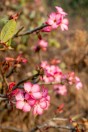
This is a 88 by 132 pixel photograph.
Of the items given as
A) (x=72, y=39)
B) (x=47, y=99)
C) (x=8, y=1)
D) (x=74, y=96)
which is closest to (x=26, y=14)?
(x=8, y=1)

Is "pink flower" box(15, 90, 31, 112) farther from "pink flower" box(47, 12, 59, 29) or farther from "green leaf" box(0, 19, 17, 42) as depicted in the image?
"pink flower" box(47, 12, 59, 29)

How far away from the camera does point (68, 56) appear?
366cm

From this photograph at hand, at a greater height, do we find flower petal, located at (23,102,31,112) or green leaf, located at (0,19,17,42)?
green leaf, located at (0,19,17,42)

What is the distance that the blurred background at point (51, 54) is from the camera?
2.71 meters

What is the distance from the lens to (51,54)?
3770 millimetres

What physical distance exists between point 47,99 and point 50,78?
336 millimetres

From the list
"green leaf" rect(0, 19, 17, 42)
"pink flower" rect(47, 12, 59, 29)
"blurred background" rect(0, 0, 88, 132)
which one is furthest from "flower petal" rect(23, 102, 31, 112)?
"blurred background" rect(0, 0, 88, 132)

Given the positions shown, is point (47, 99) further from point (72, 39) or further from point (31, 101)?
point (72, 39)

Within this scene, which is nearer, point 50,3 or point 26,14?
point 26,14

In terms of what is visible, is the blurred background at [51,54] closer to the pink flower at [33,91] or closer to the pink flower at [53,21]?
the pink flower at [53,21]

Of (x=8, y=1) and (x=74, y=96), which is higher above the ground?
(x=8, y=1)

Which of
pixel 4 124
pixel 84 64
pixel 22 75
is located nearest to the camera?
pixel 4 124

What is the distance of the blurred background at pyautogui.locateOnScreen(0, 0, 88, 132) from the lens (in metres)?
2.71

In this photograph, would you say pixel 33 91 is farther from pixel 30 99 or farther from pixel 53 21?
pixel 53 21
